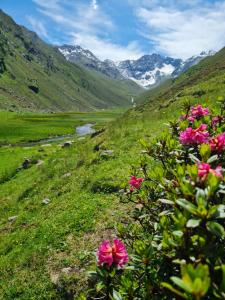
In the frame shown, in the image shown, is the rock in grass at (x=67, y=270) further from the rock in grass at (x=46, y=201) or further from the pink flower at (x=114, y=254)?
the rock in grass at (x=46, y=201)

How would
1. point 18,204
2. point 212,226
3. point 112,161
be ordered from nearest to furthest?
point 212,226
point 112,161
point 18,204

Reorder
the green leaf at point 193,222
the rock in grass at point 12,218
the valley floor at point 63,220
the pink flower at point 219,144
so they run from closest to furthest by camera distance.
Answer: the green leaf at point 193,222
the pink flower at point 219,144
the valley floor at point 63,220
the rock in grass at point 12,218

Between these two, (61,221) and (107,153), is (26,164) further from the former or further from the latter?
(61,221)

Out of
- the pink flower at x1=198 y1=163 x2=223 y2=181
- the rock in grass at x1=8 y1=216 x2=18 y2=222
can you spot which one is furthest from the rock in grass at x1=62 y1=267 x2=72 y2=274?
the pink flower at x1=198 y1=163 x2=223 y2=181

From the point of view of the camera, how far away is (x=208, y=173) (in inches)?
183

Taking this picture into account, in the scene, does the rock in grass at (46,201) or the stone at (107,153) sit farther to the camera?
the stone at (107,153)

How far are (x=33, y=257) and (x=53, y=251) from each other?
2.44 feet

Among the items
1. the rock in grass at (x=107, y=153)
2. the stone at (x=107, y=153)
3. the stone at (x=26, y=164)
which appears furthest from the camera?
the stone at (x=26, y=164)

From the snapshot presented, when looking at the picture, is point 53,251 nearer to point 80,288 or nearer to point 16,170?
point 80,288

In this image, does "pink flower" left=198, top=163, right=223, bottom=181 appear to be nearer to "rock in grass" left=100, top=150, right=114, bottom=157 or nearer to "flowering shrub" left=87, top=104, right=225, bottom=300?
"flowering shrub" left=87, top=104, right=225, bottom=300

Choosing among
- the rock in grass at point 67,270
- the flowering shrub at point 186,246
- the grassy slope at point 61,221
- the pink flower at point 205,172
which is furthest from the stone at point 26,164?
the pink flower at point 205,172

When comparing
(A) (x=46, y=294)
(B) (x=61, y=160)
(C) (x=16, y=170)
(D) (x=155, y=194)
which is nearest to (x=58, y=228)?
(A) (x=46, y=294)

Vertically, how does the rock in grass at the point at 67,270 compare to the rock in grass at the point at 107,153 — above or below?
below

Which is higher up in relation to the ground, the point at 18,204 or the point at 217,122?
the point at 217,122
